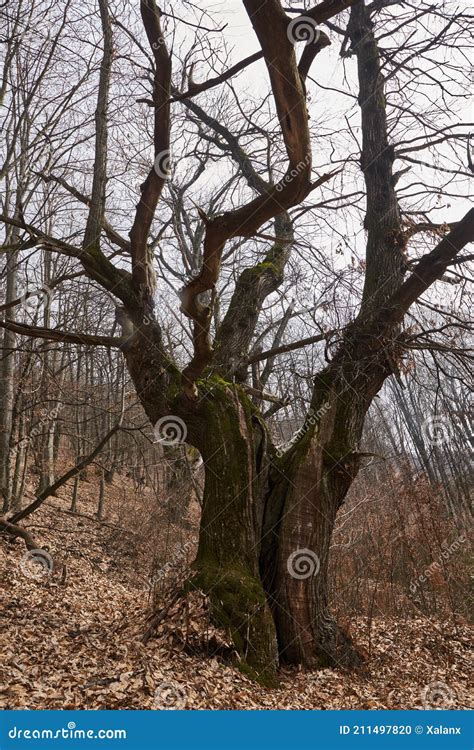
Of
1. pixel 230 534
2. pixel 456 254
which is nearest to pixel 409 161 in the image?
pixel 456 254

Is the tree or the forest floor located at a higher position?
the tree

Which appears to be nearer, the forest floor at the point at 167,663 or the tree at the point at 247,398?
the forest floor at the point at 167,663

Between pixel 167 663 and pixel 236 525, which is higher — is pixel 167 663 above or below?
below

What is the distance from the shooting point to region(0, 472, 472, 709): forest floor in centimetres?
378

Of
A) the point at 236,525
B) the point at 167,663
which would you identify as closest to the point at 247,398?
the point at 236,525

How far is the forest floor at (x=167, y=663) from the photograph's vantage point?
378 centimetres

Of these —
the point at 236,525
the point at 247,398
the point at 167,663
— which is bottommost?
the point at 167,663

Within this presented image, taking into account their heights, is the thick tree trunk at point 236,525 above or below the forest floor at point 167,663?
above

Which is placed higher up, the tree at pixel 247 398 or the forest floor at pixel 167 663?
the tree at pixel 247 398

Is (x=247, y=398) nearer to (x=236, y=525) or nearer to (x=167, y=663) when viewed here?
(x=236, y=525)

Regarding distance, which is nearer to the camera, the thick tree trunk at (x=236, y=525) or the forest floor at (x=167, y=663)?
the forest floor at (x=167, y=663)

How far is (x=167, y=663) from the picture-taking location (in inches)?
169

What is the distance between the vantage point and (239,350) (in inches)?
271

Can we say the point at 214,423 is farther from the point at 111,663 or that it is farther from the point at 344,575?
the point at 344,575
